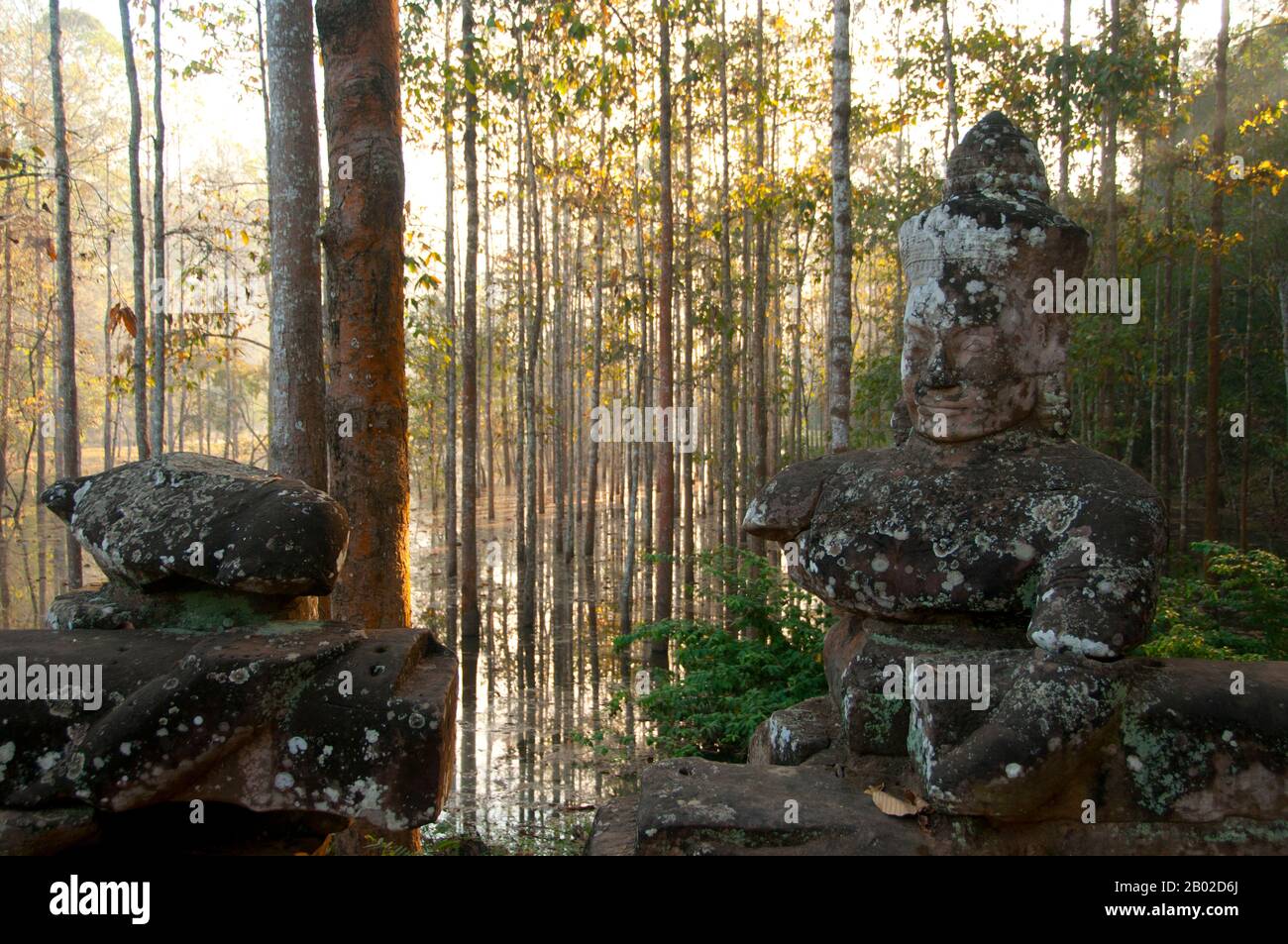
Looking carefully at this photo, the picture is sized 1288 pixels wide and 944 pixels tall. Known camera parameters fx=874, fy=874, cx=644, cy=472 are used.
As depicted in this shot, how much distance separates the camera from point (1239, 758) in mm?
2463

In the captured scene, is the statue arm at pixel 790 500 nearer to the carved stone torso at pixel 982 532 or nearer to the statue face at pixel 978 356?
the carved stone torso at pixel 982 532

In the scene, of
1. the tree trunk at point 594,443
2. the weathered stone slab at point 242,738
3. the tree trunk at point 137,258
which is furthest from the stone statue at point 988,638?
the tree trunk at point 137,258

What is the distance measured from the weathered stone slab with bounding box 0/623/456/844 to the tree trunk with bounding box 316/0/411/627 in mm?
1677

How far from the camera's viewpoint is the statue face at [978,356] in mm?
2971

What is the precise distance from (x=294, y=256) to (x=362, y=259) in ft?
3.99

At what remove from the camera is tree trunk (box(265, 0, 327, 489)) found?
4.89m

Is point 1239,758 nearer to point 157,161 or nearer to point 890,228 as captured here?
point 157,161

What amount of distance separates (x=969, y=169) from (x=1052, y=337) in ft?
2.29

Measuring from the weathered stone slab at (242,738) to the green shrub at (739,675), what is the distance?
11.4ft

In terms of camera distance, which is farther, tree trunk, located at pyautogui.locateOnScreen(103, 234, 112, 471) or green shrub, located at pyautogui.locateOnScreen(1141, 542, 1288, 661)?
tree trunk, located at pyautogui.locateOnScreen(103, 234, 112, 471)

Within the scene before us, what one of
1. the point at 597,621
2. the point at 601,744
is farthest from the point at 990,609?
the point at 597,621

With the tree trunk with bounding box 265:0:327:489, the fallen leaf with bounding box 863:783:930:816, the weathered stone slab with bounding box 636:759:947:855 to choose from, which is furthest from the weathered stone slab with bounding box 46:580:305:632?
the tree trunk with bounding box 265:0:327:489
